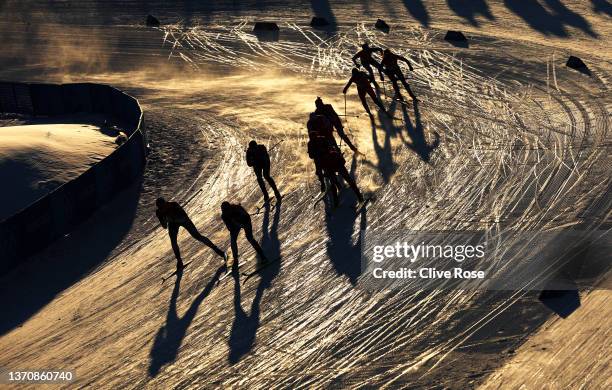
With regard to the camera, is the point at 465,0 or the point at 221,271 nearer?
the point at 221,271

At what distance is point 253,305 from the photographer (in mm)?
15055

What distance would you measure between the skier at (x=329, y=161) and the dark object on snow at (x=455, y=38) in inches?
533

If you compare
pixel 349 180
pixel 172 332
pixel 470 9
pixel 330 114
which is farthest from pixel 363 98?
pixel 470 9

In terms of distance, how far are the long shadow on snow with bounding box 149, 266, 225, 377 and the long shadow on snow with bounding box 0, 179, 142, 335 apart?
239 cm

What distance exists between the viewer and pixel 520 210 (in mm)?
17438

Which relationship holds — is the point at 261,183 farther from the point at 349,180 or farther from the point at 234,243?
the point at 234,243

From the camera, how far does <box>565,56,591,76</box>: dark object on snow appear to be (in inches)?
1047

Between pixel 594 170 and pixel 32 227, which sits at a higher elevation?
pixel 594 170

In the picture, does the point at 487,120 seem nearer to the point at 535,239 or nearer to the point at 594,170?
the point at 594,170

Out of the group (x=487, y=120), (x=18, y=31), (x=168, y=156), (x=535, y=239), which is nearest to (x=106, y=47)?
(x=18, y=31)

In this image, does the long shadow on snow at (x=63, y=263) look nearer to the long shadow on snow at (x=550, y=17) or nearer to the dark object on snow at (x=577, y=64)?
the dark object on snow at (x=577, y=64)

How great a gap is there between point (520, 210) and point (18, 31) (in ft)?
87.4

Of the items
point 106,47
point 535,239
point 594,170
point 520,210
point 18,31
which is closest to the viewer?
point 535,239

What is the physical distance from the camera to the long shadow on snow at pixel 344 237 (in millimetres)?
15867
